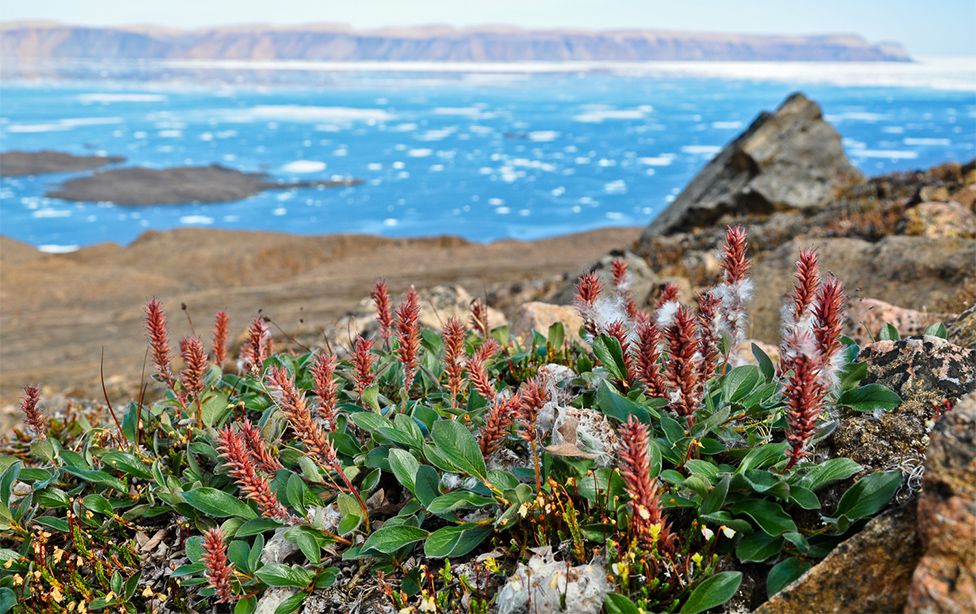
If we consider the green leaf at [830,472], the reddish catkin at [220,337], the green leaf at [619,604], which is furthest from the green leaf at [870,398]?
the reddish catkin at [220,337]

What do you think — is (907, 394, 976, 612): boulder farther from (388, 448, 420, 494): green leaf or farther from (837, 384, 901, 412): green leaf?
(388, 448, 420, 494): green leaf

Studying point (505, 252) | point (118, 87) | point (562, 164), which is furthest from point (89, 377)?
point (118, 87)

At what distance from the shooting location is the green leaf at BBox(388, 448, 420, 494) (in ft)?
9.65

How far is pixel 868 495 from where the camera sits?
238cm

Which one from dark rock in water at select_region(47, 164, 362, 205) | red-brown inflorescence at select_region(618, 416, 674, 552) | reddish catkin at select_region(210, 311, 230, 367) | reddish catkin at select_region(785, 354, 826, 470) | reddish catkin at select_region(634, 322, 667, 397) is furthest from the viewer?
dark rock in water at select_region(47, 164, 362, 205)

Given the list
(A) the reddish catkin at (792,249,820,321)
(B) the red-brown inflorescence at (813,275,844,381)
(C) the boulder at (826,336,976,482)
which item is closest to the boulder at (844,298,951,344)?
(C) the boulder at (826,336,976,482)

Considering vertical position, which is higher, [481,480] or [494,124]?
[494,124]

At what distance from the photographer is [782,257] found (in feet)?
32.8

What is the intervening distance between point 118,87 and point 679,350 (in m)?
175

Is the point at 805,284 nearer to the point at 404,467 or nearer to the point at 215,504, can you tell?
the point at 404,467

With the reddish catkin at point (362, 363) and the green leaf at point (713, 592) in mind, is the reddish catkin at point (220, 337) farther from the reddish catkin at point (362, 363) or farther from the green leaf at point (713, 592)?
the green leaf at point (713, 592)

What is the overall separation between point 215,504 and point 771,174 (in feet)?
70.7

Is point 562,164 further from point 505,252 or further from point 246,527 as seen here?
point 246,527

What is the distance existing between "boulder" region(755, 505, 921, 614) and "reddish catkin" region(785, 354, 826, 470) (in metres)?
0.33
